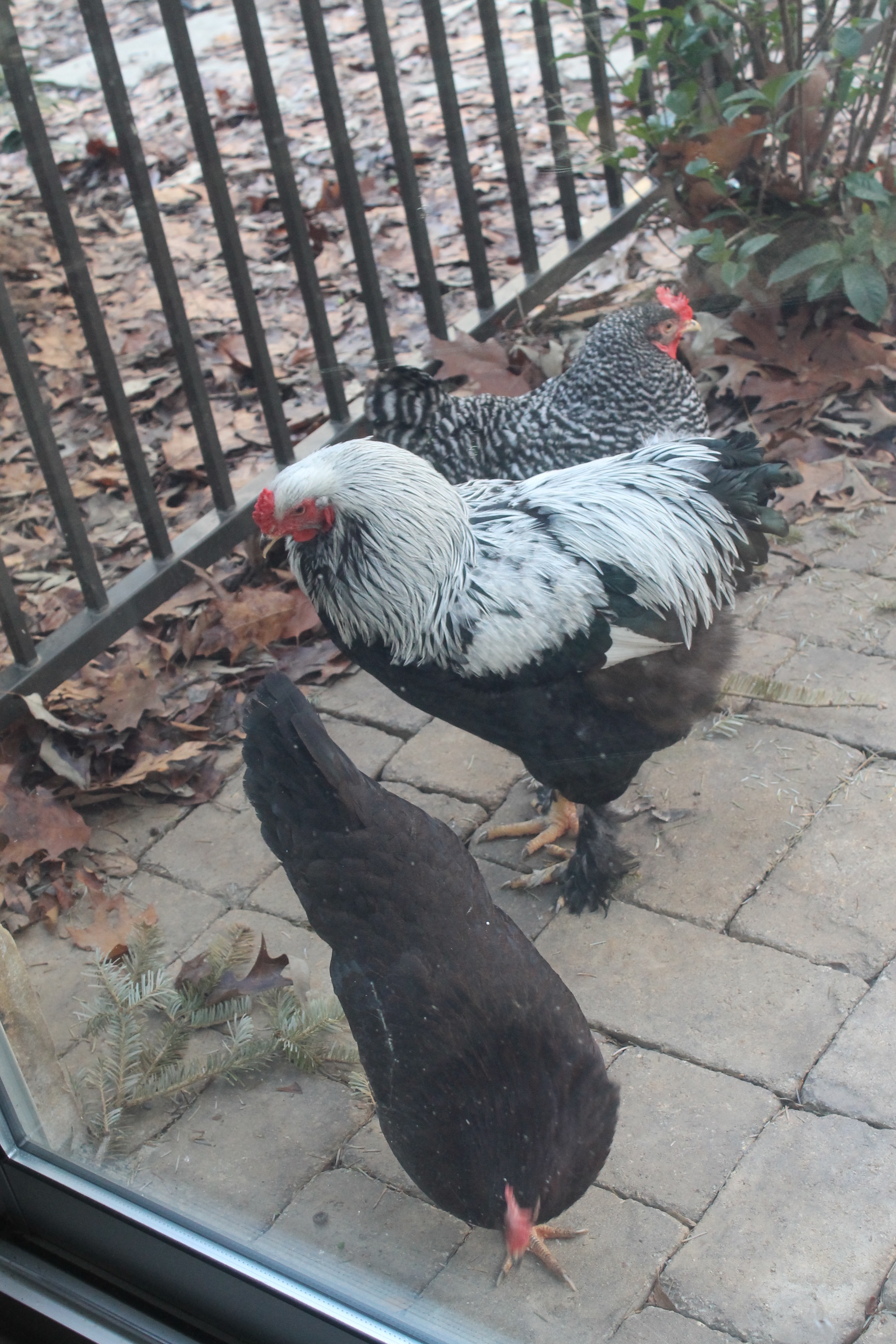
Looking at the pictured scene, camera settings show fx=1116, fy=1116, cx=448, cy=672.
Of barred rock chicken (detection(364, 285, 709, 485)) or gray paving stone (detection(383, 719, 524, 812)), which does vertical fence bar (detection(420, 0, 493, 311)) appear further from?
gray paving stone (detection(383, 719, 524, 812))

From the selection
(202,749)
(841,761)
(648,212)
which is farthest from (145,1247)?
(648,212)

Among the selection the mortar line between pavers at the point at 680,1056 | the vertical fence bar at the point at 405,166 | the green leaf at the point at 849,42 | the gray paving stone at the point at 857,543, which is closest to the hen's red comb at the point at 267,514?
the mortar line between pavers at the point at 680,1056

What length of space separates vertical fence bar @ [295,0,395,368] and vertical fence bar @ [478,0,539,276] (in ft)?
1.14

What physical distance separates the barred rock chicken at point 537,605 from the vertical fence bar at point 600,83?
106cm

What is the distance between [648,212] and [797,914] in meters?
1.56

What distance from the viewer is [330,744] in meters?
1.25

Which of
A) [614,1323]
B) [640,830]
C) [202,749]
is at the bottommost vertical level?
[640,830]

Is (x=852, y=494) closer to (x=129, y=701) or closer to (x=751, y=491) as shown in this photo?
(x=751, y=491)

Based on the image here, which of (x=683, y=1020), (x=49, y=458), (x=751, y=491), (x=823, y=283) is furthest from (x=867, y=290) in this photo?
(x=49, y=458)

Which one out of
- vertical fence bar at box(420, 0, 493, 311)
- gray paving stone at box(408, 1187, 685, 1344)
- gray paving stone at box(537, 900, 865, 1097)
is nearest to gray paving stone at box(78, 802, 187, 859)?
gray paving stone at box(537, 900, 865, 1097)

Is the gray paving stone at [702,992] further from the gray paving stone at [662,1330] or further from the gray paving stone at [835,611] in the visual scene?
the gray paving stone at [835,611]

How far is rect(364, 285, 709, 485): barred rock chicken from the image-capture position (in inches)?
82.1

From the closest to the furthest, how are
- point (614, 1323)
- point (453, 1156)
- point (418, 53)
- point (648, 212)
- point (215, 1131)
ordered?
1. point (614, 1323)
2. point (453, 1156)
3. point (215, 1131)
4. point (648, 212)
5. point (418, 53)

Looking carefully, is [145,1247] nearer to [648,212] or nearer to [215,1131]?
[215,1131]
